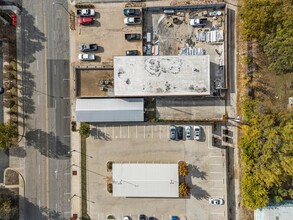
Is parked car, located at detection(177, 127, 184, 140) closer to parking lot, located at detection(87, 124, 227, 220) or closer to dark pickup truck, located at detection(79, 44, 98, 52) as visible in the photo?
parking lot, located at detection(87, 124, 227, 220)

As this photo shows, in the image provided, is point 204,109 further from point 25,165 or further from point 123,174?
point 25,165

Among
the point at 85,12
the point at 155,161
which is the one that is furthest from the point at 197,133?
the point at 85,12

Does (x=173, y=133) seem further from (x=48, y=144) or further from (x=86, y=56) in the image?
(x=48, y=144)

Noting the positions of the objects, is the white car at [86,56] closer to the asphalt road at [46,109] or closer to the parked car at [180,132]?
the asphalt road at [46,109]

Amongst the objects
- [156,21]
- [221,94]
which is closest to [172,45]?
[156,21]

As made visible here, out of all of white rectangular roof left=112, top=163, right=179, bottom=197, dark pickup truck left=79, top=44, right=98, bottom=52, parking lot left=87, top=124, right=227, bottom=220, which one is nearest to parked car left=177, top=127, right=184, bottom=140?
parking lot left=87, top=124, right=227, bottom=220

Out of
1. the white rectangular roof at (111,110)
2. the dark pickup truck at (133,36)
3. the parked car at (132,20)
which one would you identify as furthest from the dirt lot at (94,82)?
the parked car at (132,20)
